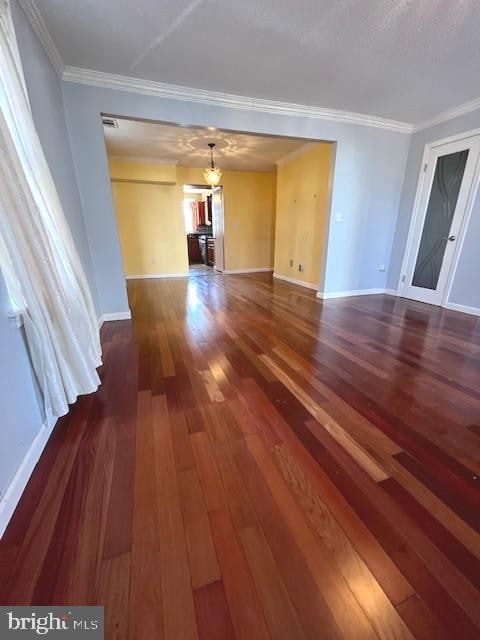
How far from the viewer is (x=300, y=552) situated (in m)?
0.87

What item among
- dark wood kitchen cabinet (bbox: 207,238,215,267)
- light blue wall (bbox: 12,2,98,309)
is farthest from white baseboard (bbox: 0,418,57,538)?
dark wood kitchen cabinet (bbox: 207,238,215,267)

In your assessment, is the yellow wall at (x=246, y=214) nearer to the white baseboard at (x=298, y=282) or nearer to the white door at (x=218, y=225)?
the white door at (x=218, y=225)

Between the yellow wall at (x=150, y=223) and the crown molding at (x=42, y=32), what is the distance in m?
3.32

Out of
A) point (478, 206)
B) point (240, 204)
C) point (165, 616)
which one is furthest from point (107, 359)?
point (240, 204)

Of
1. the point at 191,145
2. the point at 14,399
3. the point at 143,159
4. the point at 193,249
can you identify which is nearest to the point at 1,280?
the point at 14,399

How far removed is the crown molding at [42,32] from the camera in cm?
176

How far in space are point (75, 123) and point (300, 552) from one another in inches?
148

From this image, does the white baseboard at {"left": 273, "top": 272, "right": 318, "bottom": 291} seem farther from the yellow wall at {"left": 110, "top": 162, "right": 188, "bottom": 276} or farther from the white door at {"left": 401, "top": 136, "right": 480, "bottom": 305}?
the yellow wall at {"left": 110, "top": 162, "right": 188, "bottom": 276}

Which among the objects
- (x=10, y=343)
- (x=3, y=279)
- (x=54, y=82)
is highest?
(x=54, y=82)

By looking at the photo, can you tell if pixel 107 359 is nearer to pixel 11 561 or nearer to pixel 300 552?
pixel 11 561

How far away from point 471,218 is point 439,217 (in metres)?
0.42

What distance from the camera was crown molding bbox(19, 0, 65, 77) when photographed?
176 centimetres

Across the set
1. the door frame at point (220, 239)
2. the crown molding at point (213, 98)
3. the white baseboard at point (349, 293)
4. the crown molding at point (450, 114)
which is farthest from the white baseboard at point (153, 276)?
the crown molding at point (450, 114)

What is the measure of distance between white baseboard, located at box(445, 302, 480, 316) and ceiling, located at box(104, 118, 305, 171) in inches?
125
